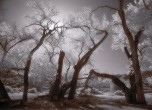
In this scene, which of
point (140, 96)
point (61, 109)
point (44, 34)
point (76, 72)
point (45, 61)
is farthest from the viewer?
point (45, 61)

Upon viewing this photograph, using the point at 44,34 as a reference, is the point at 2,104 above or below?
below

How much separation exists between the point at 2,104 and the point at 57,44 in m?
13.5

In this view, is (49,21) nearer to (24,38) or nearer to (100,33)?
(100,33)

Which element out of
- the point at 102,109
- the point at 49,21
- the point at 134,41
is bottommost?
the point at 102,109

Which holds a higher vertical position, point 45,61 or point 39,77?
point 45,61

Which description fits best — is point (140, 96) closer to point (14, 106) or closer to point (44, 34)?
point (14, 106)

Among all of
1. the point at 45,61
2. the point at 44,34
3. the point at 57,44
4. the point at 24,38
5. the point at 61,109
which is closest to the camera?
the point at 61,109

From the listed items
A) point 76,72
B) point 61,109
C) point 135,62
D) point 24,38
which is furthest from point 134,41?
point 24,38

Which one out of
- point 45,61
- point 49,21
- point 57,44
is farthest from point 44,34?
point 45,61

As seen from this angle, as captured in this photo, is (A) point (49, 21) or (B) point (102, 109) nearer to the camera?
(B) point (102, 109)

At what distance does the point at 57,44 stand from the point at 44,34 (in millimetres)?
4701

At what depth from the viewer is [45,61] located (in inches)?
1698

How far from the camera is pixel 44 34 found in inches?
811

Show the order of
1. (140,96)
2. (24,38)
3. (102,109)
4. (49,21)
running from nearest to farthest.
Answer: (102,109)
(140,96)
(49,21)
(24,38)
